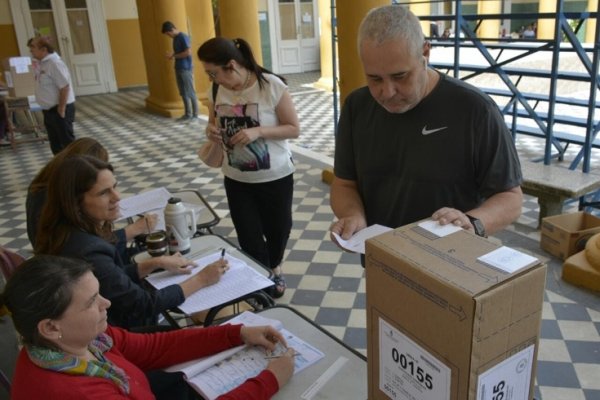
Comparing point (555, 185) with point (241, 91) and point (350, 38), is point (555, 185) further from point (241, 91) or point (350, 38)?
point (241, 91)

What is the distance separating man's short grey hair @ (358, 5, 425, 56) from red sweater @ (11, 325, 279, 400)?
3.21ft

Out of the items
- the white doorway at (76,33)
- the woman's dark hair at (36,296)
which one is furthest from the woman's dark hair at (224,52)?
the white doorway at (76,33)

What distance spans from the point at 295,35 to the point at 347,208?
13710 millimetres

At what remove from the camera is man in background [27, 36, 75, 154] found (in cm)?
588

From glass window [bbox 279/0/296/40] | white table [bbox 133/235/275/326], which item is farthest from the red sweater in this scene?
glass window [bbox 279/0/296/40]

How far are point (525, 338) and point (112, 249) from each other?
4.84 ft

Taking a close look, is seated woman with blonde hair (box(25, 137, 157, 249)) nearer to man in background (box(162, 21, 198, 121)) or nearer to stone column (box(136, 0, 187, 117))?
man in background (box(162, 21, 198, 121))

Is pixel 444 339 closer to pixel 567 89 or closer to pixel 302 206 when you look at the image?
pixel 302 206

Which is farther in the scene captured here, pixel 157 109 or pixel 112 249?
pixel 157 109

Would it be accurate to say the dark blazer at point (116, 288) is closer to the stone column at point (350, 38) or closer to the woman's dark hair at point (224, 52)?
the woman's dark hair at point (224, 52)

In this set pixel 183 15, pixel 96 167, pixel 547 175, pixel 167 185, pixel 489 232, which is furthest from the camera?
pixel 183 15

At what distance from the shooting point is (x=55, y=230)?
184 cm

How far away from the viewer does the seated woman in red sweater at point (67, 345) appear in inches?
51.2

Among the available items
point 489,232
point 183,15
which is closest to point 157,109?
point 183,15
